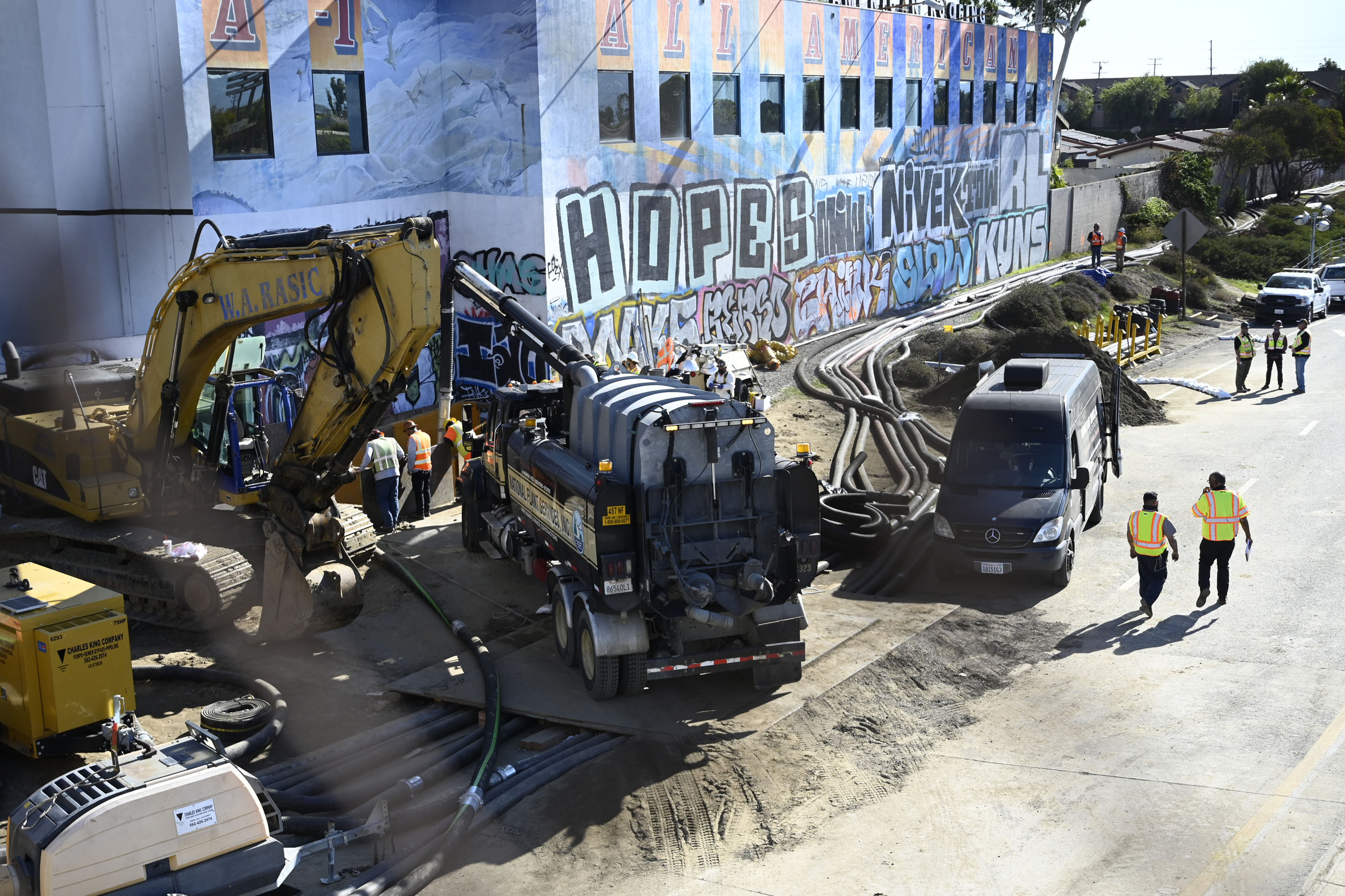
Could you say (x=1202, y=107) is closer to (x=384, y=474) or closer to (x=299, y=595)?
(x=384, y=474)

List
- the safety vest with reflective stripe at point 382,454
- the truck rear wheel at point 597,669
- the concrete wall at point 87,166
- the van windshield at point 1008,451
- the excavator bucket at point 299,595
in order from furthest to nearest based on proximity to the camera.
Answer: the concrete wall at point 87,166 → the safety vest with reflective stripe at point 382,454 → the van windshield at point 1008,451 → the excavator bucket at point 299,595 → the truck rear wheel at point 597,669

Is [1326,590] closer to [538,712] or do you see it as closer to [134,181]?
[538,712]

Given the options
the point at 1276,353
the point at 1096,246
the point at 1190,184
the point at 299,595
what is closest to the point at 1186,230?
the point at 1276,353

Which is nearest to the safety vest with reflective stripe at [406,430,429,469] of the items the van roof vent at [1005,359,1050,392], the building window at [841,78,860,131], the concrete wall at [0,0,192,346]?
the concrete wall at [0,0,192,346]

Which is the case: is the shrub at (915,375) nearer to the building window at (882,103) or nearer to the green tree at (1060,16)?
the building window at (882,103)

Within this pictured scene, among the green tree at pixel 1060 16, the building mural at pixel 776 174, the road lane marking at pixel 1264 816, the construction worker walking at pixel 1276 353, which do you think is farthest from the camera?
the green tree at pixel 1060 16

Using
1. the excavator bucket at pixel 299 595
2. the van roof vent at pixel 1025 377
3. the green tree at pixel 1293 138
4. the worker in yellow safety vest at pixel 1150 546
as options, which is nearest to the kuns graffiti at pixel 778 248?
the van roof vent at pixel 1025 377

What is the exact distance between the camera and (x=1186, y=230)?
112 feet

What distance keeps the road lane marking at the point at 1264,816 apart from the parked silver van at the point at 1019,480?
448 cm

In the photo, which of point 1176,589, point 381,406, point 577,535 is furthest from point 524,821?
point 1176,589

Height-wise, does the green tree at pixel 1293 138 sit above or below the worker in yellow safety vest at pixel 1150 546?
above

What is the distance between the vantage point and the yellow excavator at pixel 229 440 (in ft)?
43.3

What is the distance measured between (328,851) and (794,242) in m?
26.5

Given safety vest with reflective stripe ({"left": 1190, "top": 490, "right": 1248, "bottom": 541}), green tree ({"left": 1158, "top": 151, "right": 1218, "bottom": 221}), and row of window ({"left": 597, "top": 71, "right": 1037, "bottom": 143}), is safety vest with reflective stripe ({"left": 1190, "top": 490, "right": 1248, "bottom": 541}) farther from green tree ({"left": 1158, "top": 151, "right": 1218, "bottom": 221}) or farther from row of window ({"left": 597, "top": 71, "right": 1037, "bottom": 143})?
green tree ({"left": 1158, "top": 151, "right": 1218, "bottom": 221})
